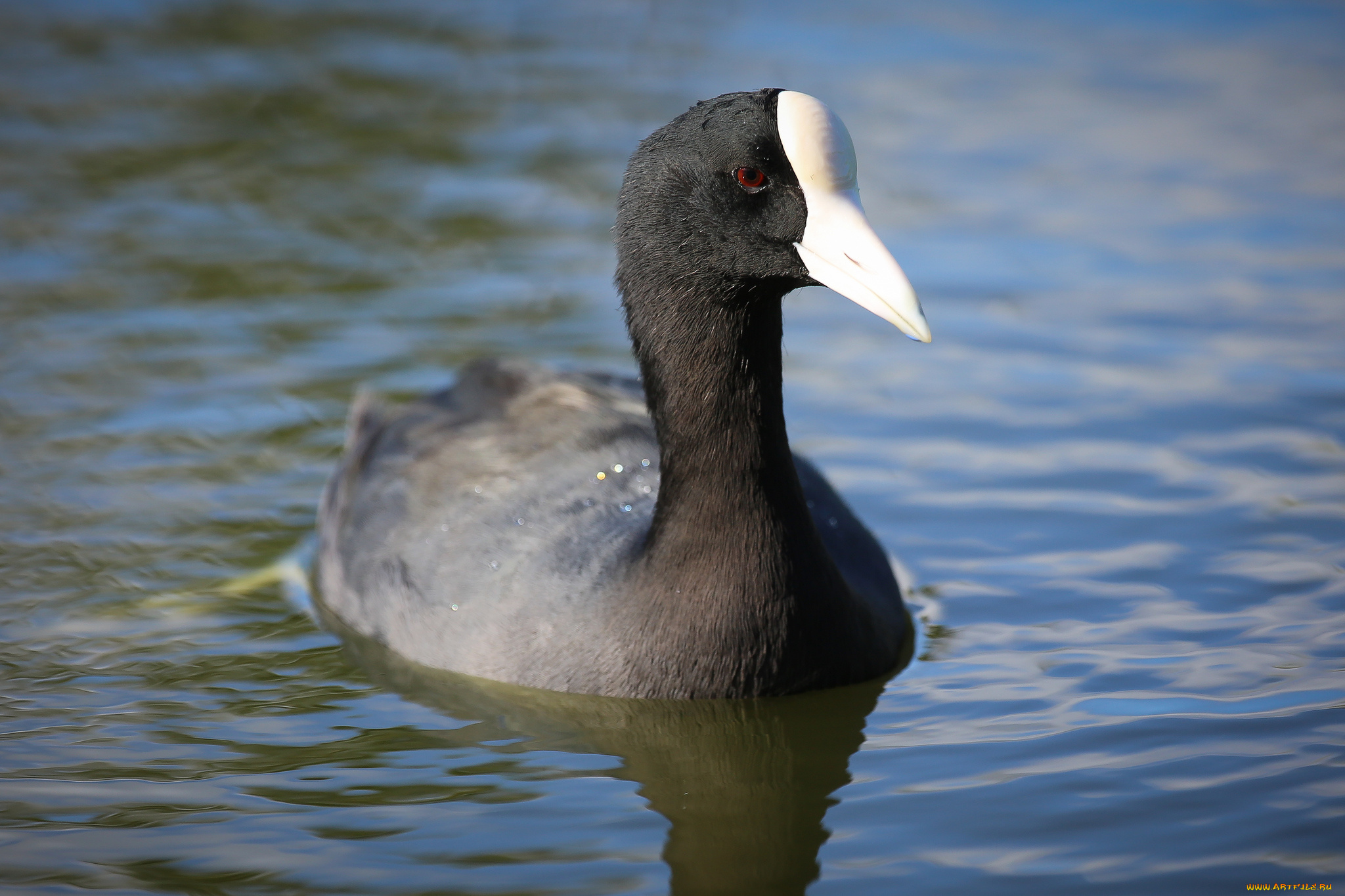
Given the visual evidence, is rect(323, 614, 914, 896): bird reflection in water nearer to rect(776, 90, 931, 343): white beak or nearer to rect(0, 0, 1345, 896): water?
rect(0, 0, 1345, 896): water

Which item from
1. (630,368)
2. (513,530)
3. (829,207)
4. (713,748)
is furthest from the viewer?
(630,368)

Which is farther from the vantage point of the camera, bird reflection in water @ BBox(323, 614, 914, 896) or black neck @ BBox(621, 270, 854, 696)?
black neck @ BBox(621, 270, 854, 696)

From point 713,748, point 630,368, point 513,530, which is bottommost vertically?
point 713,748

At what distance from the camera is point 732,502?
406 cm

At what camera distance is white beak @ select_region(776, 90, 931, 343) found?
374 centimetres

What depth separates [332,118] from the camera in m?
9.95

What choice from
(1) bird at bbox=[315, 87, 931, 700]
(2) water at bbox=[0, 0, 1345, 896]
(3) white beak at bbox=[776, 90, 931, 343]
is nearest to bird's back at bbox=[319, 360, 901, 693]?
(1) bird at bbox=[315, 87, 931, 700]

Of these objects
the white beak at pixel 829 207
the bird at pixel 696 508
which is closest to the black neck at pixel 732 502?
the bird at pixel 696 508

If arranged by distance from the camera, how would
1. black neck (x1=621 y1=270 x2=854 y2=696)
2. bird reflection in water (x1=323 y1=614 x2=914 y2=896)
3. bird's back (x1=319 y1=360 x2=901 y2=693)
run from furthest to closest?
bird's back (x1=319 y1=360 x2=901 y2=693) → black neck (x1=621 y1=270 x2=854 y2=696) → bird reflection in water (x1=323 y1=614 x2=914 y2=896)

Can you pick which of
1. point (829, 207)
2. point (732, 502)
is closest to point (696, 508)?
point (732, 502)

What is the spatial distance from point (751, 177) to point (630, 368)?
2.93 metres

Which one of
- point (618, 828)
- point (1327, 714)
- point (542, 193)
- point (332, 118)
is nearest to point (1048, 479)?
point (1327, 714)

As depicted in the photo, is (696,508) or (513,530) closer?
(696,508)

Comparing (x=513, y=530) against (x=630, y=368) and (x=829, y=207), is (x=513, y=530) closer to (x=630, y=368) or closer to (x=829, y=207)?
(x=829, y=207)
